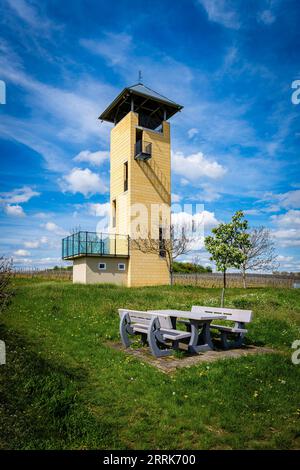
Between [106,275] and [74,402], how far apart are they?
19662mm

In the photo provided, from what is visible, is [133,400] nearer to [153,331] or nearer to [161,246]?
[153,331]

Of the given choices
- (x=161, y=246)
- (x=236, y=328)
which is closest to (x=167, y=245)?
(x=161, y=246)

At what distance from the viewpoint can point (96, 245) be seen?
2428cm

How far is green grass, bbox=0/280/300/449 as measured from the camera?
13.2ft

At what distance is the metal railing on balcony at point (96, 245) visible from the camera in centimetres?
2405

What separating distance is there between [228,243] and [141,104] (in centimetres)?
1598

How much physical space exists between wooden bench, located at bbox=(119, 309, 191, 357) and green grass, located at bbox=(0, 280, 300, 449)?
558 mm

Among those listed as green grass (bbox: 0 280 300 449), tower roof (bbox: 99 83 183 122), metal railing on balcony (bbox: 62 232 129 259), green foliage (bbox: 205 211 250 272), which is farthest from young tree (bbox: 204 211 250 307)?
tower roof (bbox: 99 83 183 122)

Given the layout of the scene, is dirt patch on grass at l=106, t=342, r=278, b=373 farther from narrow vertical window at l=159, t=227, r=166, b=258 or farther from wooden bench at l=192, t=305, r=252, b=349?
narrow vertical window at l=159, t=227, r=166, b=258

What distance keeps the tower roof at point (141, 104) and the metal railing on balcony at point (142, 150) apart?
120 inches

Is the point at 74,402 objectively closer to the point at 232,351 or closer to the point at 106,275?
the point at 232,351

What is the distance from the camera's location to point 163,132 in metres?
27.5

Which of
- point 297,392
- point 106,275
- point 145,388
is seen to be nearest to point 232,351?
point 297,392

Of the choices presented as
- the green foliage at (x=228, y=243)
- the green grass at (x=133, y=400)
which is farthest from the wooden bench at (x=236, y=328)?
the green foliage at (x=228, y=243)
